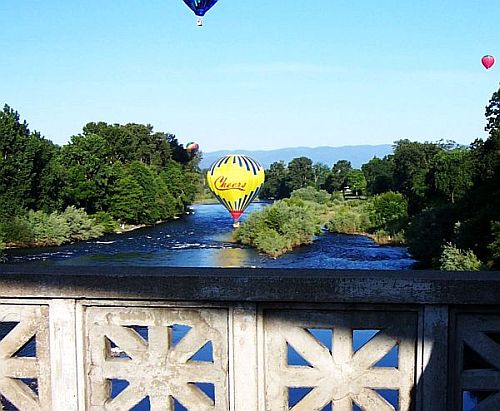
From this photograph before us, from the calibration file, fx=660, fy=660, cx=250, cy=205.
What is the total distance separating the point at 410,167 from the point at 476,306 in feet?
229

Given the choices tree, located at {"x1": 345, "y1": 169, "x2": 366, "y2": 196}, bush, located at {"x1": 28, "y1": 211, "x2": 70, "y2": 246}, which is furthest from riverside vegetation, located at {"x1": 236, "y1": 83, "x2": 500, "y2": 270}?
bush, located at {"x1": 28, "y1": 211, "x2": 70, "y2": 246}

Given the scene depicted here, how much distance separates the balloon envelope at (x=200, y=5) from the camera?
112ft

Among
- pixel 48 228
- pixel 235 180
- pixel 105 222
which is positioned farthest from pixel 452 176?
pixel 48 228

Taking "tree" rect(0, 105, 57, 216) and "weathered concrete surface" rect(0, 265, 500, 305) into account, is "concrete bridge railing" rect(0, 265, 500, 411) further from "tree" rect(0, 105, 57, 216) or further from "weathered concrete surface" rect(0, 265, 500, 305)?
"tree" rect(0, 105, 57, 216)

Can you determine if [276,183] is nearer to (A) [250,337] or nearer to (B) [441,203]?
(B) [441,203]

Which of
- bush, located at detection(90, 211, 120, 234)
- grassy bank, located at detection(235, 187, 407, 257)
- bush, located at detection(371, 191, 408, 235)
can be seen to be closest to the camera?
grassy bank, located at detection(235, 187, 407, 257)

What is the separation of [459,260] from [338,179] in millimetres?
77161

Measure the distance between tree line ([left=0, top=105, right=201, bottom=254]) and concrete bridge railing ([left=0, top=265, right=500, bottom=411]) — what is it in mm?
39521

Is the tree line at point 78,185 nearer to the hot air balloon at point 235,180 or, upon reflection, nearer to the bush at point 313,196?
the hot air balloon at point 235,180

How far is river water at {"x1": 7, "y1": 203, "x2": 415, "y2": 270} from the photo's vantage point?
34656 millimetres

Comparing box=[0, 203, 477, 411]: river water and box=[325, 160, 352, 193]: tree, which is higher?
box=[325, 160, 352, 193]: tree

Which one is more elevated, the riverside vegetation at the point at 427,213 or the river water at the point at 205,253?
the riverside vegetation at the point at 427,213

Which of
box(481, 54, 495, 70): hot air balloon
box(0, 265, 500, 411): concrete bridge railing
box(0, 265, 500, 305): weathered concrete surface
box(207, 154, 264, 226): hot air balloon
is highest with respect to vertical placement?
box(481, 54, 495, 70): hot air balloon

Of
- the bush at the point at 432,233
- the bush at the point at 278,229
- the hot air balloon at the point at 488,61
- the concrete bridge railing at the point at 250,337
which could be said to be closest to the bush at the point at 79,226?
the bush at the point at 278,229
